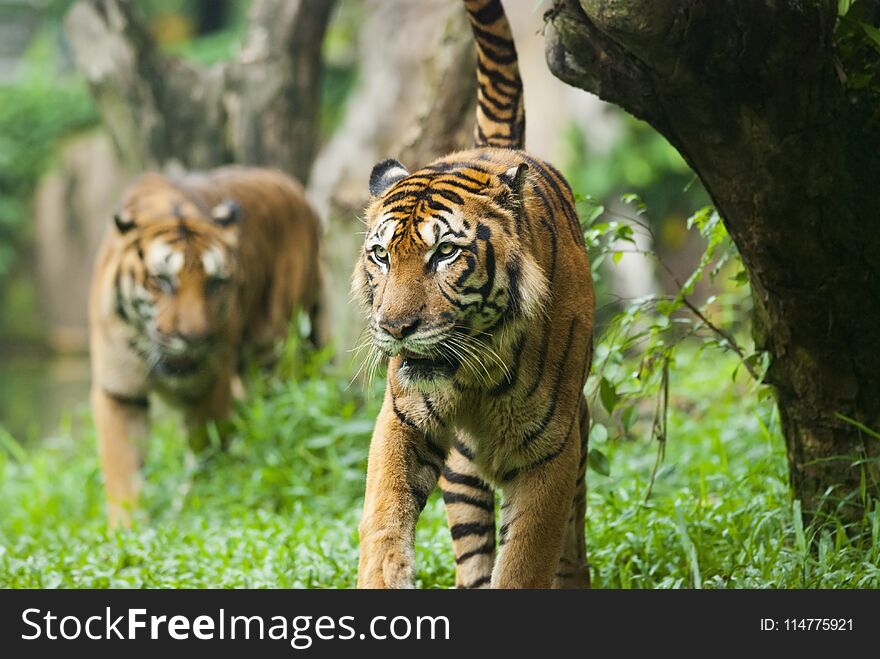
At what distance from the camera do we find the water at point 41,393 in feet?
40.3

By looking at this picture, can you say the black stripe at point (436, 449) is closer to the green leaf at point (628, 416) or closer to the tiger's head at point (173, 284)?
the green leaf at point (628, 416)

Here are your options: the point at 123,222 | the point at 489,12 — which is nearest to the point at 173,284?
the point at 123,222

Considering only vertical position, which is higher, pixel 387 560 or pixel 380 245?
pixel 380 245

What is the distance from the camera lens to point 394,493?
3.62 meters

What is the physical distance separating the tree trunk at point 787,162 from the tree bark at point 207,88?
6.16m

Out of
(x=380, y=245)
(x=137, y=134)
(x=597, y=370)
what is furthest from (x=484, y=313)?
(x=137, y=134)

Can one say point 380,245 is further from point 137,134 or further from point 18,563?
point 137,134

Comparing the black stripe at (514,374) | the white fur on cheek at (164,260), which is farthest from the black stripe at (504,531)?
the white fur on cheek at (164,260)

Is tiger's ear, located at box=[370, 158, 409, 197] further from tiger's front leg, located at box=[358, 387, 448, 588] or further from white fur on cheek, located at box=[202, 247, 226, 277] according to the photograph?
white fur on cheek, located at box=[202, 247, 226, 277]

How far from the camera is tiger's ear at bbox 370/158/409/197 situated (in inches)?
155

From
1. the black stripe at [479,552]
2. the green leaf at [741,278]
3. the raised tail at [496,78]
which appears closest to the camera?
the black stripe at [479,552]

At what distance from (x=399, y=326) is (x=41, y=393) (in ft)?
40.8

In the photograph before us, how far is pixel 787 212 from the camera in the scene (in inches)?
152

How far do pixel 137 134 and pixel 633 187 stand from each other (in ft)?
21.5
